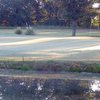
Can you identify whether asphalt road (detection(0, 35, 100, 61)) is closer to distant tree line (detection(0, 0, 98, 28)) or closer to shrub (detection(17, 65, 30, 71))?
shrub (detection(17, 65, 30, 71))

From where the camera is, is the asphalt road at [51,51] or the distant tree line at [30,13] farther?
the distant tree line at [30,13]

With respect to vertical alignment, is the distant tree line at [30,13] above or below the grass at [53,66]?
below

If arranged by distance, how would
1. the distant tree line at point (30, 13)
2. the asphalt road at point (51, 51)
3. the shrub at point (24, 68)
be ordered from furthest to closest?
the distant tree line at point (30, 13), the asphalt road at point (51, 51), the shrub at point (24, 68)

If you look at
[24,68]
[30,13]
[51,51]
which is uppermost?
[24,68]

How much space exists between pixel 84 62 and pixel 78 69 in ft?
2.62

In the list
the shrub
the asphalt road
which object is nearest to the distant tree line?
the asphalt road

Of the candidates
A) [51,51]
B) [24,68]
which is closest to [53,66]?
[24,68]

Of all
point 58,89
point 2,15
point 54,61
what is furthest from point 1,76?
point 2,15

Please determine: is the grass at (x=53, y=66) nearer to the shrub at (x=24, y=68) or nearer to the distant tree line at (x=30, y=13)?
the shrub at (x=24, y=68)

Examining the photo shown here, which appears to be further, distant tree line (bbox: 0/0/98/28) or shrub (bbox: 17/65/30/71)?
distant tree line (bbox: 0/0/98/28)

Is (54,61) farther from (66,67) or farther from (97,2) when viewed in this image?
(97,2)

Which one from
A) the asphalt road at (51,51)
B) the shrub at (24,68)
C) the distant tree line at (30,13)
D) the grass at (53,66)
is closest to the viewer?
the grass at (53,66)

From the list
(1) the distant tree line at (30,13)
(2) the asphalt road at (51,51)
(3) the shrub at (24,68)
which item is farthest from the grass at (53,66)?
(1) the distant tree line at (30,13)

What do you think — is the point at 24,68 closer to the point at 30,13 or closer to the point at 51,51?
the point at 51,51
